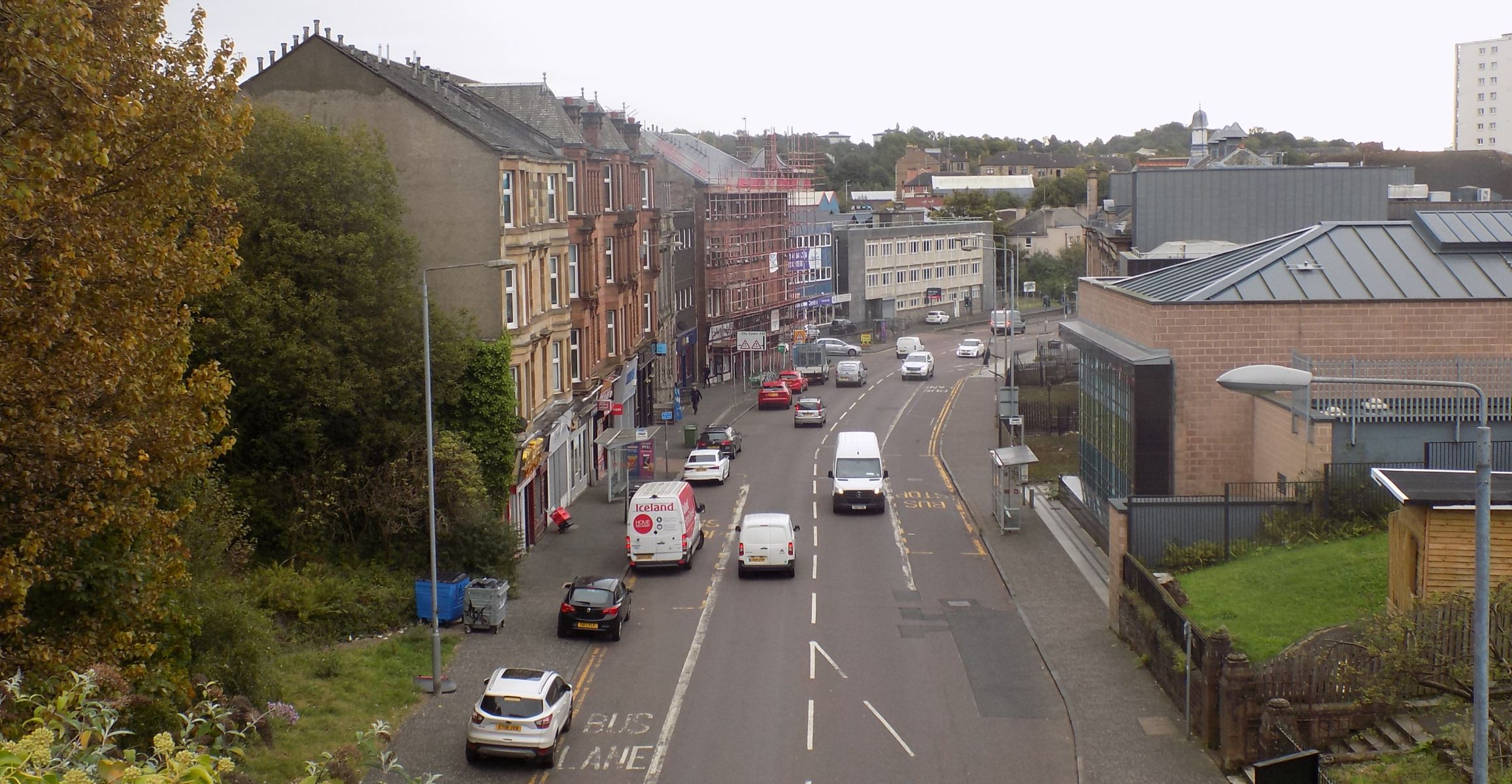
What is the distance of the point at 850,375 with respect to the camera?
79.2 metres

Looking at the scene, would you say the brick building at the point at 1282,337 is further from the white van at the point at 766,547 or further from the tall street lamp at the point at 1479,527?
the tall street lamp at the point at 1479,527

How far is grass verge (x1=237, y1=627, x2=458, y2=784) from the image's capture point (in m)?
19.8

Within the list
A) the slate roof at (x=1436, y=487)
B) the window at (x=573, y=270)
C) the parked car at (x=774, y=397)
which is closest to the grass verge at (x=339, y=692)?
the slate roof at (x=1436, y=487)

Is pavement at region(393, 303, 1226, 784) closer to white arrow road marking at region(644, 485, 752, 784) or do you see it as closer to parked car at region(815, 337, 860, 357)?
white arrow road marking at region(644, 485, 752, 784)

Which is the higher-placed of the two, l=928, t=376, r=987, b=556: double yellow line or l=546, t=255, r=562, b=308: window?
l=546, t=255, r=562, b=308: window

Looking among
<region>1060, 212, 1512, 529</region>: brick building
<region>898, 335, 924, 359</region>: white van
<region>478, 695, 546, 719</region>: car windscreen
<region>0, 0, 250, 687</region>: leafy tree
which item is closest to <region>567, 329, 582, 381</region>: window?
<region>1060, 212, 1512, 529</region>: brick building

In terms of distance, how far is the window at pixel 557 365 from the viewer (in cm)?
4094

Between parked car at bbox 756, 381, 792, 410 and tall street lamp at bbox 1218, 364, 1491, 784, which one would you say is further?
parked car at bbox 756, 381, 792, 410

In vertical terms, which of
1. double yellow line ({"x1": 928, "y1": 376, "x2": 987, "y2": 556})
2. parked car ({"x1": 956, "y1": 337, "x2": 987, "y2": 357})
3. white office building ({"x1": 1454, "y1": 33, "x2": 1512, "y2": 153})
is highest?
white office building ({"x1": 1454, "y1": 33, "x2": 1512, "y2": 153})

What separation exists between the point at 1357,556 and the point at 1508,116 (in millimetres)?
188181

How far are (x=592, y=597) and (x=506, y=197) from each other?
12.0 m

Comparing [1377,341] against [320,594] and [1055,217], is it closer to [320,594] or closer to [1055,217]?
[320,594]

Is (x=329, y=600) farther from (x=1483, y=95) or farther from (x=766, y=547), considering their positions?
(x=1483, y=95)

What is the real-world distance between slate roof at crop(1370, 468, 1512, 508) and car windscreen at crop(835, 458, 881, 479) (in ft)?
75.9
